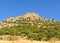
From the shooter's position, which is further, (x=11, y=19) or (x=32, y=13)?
(x=32, y=13)

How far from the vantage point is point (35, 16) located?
453 feet

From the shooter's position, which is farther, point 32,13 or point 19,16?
point 32,13

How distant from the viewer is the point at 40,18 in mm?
131125

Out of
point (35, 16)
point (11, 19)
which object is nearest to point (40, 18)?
point (35, 16)

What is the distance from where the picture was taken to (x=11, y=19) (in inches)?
5064

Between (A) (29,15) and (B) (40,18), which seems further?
(A) (29,15)

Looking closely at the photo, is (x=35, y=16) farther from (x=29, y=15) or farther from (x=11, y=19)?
(x=11, y=19)

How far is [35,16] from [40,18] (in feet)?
25.0

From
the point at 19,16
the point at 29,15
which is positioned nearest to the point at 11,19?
the point at 19,16

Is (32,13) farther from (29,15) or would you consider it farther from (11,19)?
(11,19)

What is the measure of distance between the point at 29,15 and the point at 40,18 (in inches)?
466

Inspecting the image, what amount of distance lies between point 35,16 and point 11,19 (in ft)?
58.3

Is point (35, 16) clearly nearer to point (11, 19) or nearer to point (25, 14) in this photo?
point (25, 14)

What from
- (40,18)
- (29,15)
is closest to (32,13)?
(29,15)
